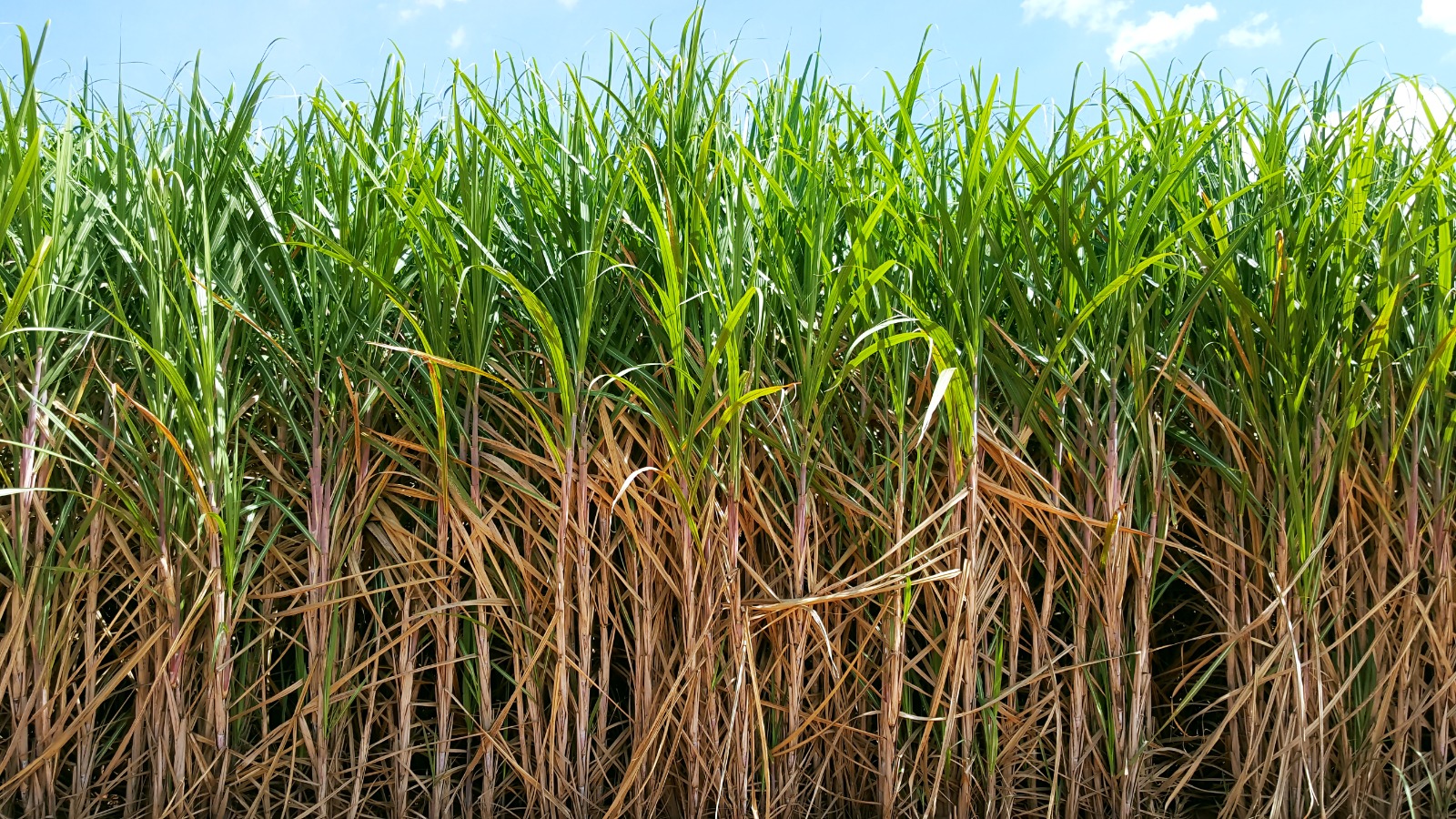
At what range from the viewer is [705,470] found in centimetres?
133

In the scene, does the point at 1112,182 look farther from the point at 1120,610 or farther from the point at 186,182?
the point at 186,182

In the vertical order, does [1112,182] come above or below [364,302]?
above

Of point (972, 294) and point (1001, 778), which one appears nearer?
point (972, 294)

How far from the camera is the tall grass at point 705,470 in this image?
1.32m

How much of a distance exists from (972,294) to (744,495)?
1.52 feet

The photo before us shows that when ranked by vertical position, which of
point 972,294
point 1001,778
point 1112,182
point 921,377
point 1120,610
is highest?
point 1112,182

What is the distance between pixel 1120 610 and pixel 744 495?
618 mm

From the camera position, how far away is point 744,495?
139 cm

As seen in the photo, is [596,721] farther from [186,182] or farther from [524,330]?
[186,182]

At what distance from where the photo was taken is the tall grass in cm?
132

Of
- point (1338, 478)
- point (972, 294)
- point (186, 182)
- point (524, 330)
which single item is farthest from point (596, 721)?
point (1338, 478)

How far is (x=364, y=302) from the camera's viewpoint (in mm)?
1376

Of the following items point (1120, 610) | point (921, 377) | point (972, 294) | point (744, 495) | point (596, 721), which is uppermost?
point (972, 294)

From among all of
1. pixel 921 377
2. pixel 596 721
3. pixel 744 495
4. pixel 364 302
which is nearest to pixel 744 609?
pixel 744 495
